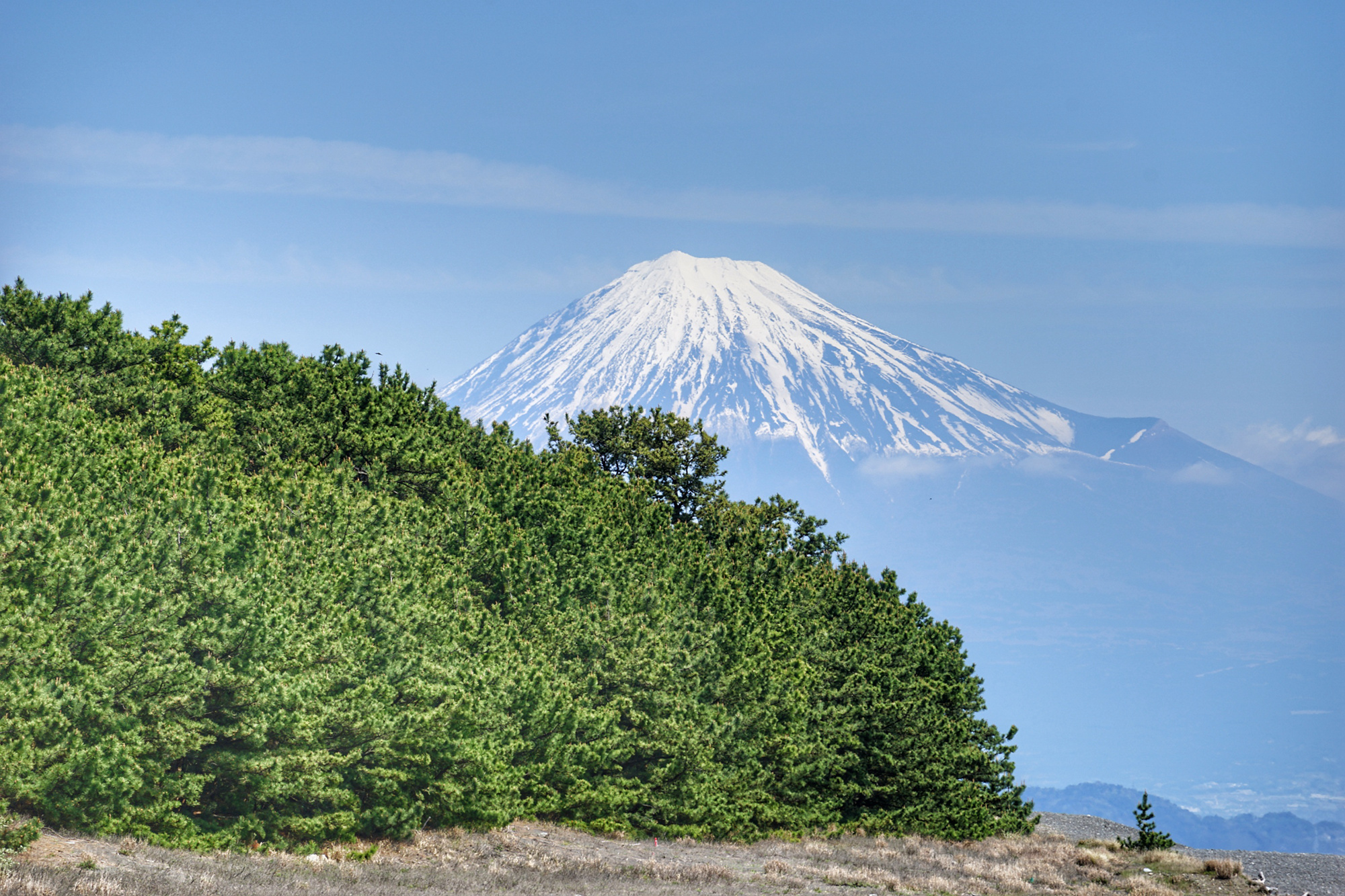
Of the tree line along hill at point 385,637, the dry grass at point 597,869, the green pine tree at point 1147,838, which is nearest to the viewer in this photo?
the dry grass at point 597,869

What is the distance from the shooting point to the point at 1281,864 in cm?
5566

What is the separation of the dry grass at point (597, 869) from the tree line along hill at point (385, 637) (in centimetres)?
103

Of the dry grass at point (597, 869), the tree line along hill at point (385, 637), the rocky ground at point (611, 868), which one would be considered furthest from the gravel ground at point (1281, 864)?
the tree line along hill at point (385, 637)

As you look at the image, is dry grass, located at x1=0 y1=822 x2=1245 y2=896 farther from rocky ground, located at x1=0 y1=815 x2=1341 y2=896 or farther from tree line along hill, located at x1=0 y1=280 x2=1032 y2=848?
tree line along hill, located at x1=0 y1=280 x2=1032 y2=848

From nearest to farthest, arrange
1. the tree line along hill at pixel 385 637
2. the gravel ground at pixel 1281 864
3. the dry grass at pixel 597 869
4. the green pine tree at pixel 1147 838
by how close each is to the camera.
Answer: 1. the dry grass at pixel 597 869
2. the tree line along hill at pixel 385 637
3. the gravel ground at pixel 1281 864
4. the green pine tree at pixel 1147 838

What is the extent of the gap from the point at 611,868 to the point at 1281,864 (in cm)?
4320

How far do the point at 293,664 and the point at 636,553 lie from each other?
1840 cm

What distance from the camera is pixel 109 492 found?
25203 millimetres

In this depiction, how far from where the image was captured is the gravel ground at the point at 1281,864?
151ft

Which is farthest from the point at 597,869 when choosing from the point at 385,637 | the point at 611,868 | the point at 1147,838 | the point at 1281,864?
the point at 1281,864

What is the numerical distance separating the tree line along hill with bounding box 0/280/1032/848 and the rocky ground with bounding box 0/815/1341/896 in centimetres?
100

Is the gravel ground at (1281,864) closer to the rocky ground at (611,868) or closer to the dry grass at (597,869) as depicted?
the rocky ground at (611,868)

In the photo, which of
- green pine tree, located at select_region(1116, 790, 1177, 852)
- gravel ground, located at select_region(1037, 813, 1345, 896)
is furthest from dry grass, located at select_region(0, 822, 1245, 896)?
gravel ground, located at select_region(1037, 813, 1345, 896)

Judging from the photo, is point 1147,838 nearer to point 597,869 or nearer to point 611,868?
point 611,868
